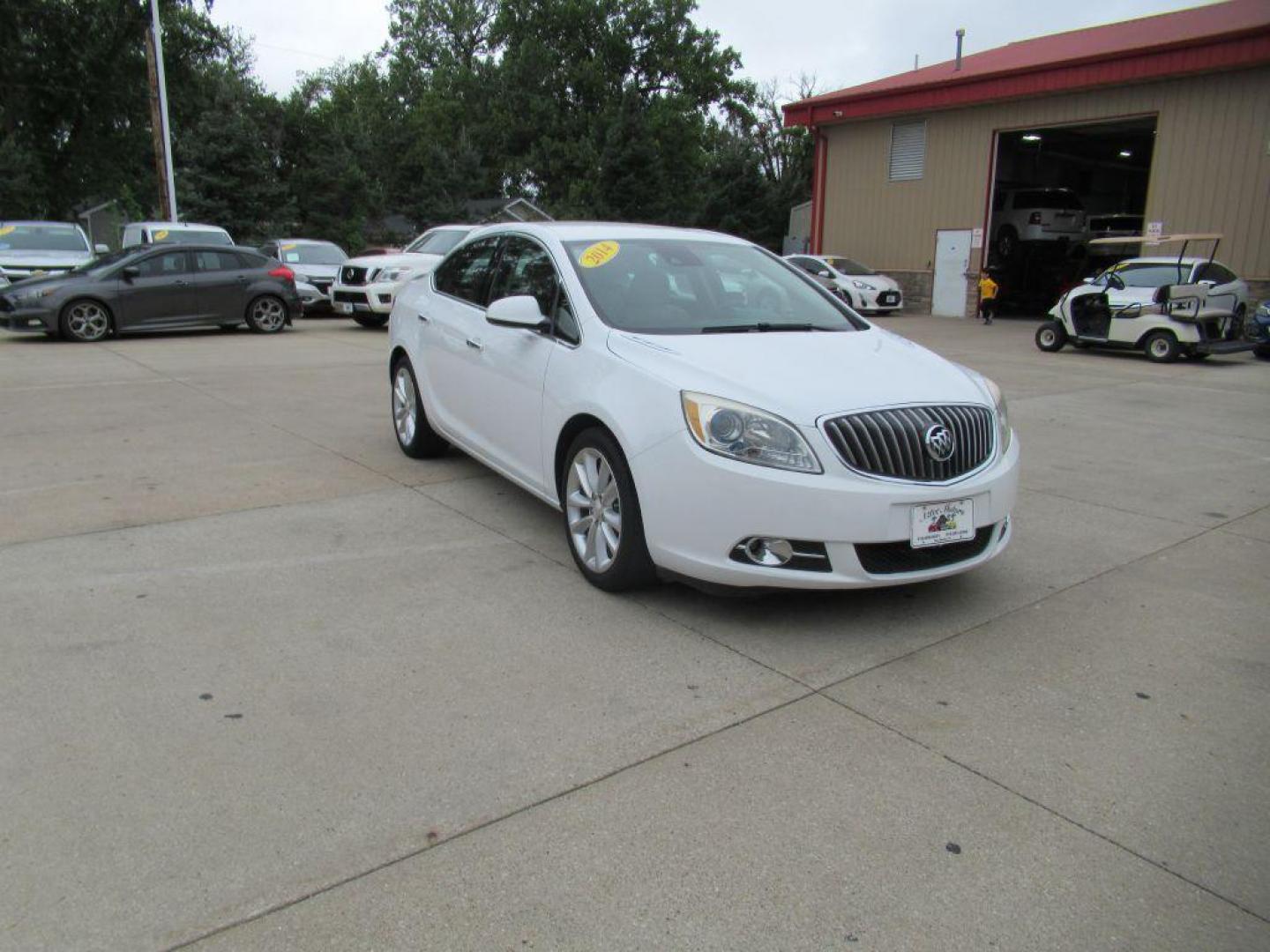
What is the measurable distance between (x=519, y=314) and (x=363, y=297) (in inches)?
525

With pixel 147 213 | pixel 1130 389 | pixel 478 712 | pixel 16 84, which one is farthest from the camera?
pixel 147 213

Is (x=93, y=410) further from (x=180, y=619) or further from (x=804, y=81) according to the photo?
(x=804, y=81)

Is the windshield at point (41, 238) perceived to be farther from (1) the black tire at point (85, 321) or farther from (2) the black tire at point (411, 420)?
(2) the black tire at point (411, 420)

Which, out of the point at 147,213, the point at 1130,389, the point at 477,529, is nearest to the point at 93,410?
the point at 477,529

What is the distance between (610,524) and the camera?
4.52m

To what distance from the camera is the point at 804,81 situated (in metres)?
60.7

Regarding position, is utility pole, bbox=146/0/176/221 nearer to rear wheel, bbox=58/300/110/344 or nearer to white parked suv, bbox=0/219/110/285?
white parked suv, bbox=0/219/110/285

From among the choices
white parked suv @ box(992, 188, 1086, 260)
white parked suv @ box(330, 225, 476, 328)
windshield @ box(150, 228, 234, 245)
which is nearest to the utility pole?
windshield @ box(150, 228, 234, 245)

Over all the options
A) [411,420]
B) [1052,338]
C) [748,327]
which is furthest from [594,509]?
[1052,338]

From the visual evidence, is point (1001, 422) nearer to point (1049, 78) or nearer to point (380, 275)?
point (380, 275)

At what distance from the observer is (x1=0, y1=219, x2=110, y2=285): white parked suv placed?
1750 cm

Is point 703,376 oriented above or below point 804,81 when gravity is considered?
below

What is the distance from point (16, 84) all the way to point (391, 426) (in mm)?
31434

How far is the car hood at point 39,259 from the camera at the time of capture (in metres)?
17.5
